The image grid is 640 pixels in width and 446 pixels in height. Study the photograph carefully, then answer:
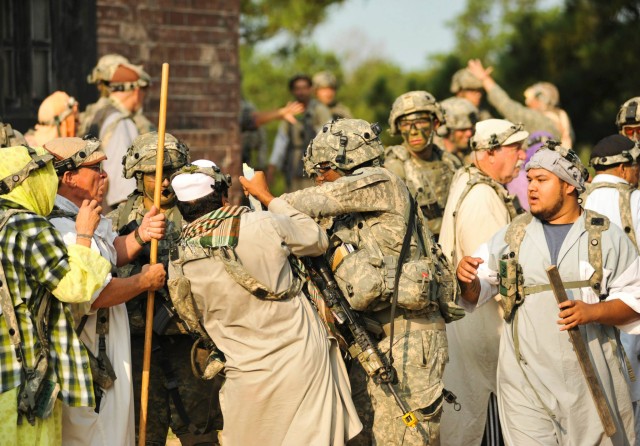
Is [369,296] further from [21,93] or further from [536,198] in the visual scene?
[21,93]

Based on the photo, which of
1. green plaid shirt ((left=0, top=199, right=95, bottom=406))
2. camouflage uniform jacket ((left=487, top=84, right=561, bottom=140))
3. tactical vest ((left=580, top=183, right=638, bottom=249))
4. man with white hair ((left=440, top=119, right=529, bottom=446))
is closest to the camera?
green plaid shirt ((left=0, top=199, right=95, bottom=406))

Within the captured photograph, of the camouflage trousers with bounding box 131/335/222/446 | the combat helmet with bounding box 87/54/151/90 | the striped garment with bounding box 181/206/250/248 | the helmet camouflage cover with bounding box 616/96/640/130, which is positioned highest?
the combat helmet with bounding box 87/54/151/90

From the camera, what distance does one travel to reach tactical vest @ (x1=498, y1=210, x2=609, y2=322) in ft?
21.5

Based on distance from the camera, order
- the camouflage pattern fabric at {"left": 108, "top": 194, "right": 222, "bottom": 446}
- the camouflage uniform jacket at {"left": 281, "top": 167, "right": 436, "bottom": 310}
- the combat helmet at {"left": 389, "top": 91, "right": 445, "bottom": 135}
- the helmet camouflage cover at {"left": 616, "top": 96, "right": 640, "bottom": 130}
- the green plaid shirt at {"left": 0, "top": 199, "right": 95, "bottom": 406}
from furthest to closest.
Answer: the combat helmet at {"left": 389, "top": 91, "right": 445, "bottom": 135}, the helmet camouflage cover at {"left": 616, "top": 96, "right": 640, "bottom": 130}, the camouflage pattern fabric at {"left": 108, "top": 194, "right": 222, "bottom": 446}, the camouflage uniform jacket at {"left": 281, "top": 167, "right": 436, "bottom": 310}, the green plaid shirt at {"left": 0, "top": 199, "right": 95, "bottom": 406}

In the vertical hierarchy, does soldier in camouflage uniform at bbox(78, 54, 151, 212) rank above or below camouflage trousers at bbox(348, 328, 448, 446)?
above

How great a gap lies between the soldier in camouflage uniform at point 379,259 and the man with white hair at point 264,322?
0.74 ft

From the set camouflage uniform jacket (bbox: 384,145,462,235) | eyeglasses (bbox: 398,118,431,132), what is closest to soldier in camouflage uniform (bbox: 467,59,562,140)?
camouflage uniform jacket (bbox: 384,145,462,235)

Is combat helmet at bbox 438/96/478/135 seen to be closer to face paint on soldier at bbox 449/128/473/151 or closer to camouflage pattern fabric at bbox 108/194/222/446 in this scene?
face paint on soldier at bbox 449/128/473/151

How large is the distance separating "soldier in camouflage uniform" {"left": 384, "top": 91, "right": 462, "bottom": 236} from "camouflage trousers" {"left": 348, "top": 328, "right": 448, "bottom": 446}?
2.67 m

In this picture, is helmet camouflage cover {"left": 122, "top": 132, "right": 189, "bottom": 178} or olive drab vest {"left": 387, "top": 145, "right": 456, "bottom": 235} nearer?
helmet camouflage cover {"left": 122, "top": 132, "right": 189, "bottom": 178}

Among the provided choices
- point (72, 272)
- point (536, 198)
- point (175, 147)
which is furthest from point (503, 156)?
point (72, 272)

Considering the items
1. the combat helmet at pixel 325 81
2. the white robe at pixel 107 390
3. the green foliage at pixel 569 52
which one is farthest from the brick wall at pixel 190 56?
the green foliage at pixel 569 52

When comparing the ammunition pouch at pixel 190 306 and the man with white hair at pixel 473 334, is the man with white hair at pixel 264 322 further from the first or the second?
the man with white hair at pixel 473 334

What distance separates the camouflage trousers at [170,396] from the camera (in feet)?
23.6
